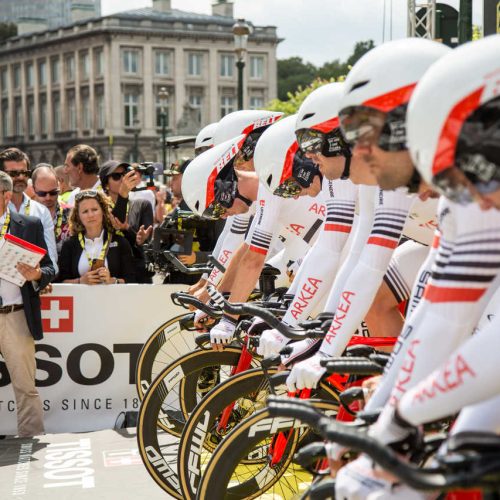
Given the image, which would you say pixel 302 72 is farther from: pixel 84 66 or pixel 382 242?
pixel 382 242

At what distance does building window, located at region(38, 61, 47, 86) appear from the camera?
12512 cm

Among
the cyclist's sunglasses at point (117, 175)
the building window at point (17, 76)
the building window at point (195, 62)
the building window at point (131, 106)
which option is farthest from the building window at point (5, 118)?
the cyclist's sunglasses at point (117, 175)

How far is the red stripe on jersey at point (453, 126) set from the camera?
2615 mm

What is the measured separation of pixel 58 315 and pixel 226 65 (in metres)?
110

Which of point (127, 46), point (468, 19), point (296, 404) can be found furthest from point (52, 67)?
point (296, 404)

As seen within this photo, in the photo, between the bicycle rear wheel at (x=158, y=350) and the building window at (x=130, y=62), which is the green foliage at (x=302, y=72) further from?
the bicycle rear wheel at (x=158, y=350)

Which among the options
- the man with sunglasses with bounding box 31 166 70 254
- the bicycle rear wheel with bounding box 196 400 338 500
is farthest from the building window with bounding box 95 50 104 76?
the bicycle rear wheel with bounding box 196 400 338 500

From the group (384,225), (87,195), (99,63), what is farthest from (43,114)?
(384,225)

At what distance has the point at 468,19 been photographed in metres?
11.6

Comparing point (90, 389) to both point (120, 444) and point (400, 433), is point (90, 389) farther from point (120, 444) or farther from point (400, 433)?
point (400, 433)

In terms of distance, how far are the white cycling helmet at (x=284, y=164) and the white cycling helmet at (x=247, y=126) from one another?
1093 mm

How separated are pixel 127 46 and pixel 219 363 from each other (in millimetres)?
110806

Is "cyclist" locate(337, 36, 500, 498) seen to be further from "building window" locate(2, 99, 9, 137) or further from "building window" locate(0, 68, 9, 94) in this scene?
"building window" locate(0, 68, 9, 94)

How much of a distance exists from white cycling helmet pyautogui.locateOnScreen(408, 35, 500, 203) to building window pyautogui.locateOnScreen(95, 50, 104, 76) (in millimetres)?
113555
